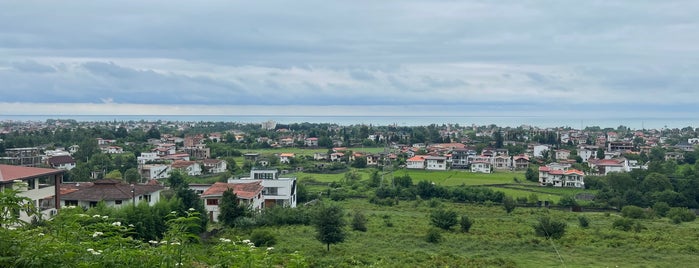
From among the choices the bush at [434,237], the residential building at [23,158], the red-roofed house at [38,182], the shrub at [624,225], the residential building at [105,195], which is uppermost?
Result: the red-roofed house at [38,182]

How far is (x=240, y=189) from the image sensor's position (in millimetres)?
22906

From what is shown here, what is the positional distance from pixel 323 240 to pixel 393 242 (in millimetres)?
2427

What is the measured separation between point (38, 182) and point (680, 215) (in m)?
25.5

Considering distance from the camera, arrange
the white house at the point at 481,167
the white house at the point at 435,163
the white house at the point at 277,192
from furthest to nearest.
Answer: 1. the white house at the point at 435,163
2. the white house at the point at 481,167
3. the white house at the point at 277,192

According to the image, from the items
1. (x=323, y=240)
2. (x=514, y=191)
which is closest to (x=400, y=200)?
(x=514, y=191)

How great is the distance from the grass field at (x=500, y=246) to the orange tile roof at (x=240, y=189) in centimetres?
283

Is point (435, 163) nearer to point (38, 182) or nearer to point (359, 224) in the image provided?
point (359, 224)

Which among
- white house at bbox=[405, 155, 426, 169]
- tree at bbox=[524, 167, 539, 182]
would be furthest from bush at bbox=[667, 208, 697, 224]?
white house at bbox=[405, 155, 426, 169]

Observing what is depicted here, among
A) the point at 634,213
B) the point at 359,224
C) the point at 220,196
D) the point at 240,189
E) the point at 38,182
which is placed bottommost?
the point at 634,213

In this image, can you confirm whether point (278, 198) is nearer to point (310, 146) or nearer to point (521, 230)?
point (521, 230)

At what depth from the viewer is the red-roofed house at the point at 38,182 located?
1415 centimetres

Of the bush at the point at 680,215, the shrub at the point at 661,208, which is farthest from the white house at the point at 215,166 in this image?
the bush at the point at 680,215

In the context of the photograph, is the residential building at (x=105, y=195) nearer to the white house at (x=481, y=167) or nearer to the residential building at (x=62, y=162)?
the residential building at (x=62, y=162)

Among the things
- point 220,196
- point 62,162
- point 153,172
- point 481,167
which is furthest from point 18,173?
point 481,167
